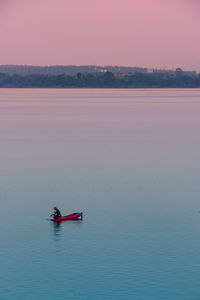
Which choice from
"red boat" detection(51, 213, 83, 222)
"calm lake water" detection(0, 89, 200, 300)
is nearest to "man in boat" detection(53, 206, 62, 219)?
"red boat" detection(51, 213, 83, 222)

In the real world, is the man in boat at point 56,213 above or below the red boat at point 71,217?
above

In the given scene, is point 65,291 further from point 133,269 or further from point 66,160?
point 66,160

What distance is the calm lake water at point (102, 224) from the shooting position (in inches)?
1033

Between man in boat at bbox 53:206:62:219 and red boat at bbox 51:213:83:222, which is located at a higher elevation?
man in boat at bbox 53:206:62:219

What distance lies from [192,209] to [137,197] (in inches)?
190

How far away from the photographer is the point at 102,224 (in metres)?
35.0

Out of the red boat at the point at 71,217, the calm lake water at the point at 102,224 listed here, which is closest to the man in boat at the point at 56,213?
the red boat at the point at 71,217

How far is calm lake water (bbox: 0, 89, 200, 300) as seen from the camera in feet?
86.1

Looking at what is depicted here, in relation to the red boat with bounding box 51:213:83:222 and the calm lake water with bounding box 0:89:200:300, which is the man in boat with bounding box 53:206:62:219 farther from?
A: the calm lake water with bounding box 0:89:200:300

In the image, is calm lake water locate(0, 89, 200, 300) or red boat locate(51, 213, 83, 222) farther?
red boat locate(51, 213, 83, 222)

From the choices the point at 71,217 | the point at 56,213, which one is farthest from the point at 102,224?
the point at 56,213

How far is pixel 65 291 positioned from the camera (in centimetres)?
2545

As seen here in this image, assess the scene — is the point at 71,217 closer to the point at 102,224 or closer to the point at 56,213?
the point at 56,213

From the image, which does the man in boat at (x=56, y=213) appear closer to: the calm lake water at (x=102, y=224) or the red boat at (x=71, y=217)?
the red boat at (x=71, y=217)
